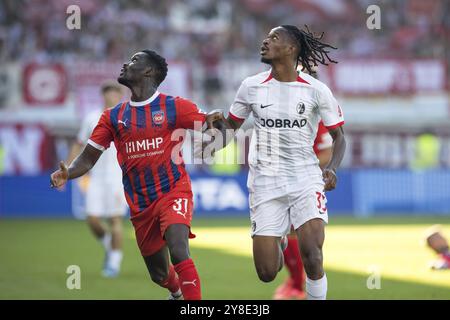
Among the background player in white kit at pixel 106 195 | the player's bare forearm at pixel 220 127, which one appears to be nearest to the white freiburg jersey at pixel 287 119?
the player's bare forearm at pixel 220 127

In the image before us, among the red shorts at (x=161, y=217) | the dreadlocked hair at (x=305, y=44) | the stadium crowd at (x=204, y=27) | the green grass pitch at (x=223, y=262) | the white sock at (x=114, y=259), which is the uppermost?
the stadium crowd at (x=204, y=27)

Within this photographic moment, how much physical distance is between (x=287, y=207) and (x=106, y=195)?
575cm

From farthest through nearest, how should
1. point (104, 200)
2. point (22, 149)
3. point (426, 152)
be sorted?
point (426, 152) < point (22, 149) < point (104, 200)

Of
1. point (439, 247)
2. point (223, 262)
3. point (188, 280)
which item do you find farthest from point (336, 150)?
point (223, 262)

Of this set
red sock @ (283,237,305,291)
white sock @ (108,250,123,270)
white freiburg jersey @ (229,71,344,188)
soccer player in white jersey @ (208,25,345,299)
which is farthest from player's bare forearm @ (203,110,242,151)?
white sock @ (108,250,123,270)

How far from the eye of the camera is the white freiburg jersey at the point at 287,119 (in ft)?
27.8

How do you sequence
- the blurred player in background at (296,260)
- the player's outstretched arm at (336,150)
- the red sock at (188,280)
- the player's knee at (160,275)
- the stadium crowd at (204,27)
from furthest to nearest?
the stadium crowd at (204,27)
the blurred player in background at (296,260)
the player's knee at (160,275)
the player's outstretched arm at (336,150)
the red sock at (188,280)

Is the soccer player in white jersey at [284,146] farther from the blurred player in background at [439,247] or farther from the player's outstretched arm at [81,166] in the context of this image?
the blurred player in background at [439,247]

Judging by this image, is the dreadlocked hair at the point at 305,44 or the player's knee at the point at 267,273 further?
the dreadlocked hair at the point at 305,44

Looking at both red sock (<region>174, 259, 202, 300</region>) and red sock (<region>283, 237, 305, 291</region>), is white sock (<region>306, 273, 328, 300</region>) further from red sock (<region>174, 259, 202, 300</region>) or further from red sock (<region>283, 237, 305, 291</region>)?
red sock (<region>283, 237, 305, 291</region>)

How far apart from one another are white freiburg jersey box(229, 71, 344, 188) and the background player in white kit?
487cm

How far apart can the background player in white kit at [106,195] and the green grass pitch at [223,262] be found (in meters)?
0.41

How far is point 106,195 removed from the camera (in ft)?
45.4

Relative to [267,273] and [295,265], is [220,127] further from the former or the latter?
[295,265]
